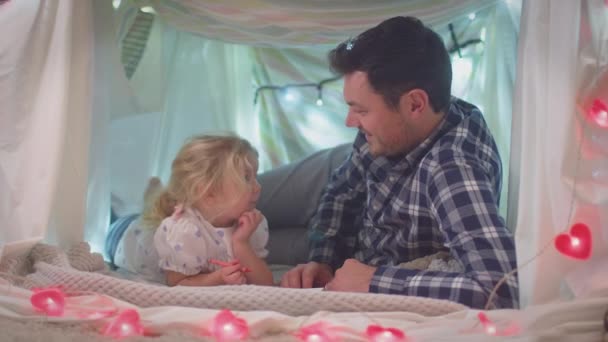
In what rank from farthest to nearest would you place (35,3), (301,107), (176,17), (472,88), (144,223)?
1. (301,107)
2. (472,88)
3. (176,17)
4. (144,223)
5. (35,3)

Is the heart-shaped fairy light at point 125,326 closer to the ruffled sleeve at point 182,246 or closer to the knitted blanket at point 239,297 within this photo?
the knitted blanket at point 239,297

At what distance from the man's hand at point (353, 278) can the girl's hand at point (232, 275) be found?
25cm

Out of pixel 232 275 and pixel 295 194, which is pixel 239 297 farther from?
pixel 295 194

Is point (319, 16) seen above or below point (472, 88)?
above

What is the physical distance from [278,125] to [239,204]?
0.76 m

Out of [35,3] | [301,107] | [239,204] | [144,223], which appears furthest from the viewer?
[301,107]

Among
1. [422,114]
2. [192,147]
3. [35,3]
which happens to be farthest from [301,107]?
[35,3]

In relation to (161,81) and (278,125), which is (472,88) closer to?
(278,125)

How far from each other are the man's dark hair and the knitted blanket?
514mm

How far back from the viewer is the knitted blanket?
111cm

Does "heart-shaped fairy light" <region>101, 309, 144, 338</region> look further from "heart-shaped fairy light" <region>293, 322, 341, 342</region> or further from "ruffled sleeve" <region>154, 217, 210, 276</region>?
"ruffled sleeve" <region>154, 217, 210, 276</region>

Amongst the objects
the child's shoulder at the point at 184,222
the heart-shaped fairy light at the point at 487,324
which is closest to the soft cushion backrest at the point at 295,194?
the child's shoulder at the point at 184,222

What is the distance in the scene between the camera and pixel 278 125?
7.76 feet

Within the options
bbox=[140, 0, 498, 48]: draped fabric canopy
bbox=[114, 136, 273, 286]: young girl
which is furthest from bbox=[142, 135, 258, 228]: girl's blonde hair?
bbox=[140, 0, 498, 48]: draped fabric canopy
